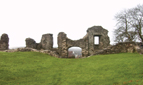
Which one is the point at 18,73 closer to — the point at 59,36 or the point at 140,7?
the point at 59,36

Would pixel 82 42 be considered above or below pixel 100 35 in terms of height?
below

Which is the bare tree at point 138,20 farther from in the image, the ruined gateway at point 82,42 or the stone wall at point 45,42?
the stone wall at point 45,42

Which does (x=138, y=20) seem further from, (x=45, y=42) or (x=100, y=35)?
(x=45, y=42)

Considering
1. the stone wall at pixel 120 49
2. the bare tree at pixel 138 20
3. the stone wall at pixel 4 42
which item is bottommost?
the stone wall at pixel 120 49

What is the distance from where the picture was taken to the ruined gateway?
19422 mm

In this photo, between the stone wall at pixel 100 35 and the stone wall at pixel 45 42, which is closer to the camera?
the stone wall at pixel 100 35

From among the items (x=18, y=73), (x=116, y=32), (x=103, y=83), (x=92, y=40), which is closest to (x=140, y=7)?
(x=116, y=32)

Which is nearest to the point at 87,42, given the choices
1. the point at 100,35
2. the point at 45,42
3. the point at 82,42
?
the point at 82,42

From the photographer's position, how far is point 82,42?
19.7 meters

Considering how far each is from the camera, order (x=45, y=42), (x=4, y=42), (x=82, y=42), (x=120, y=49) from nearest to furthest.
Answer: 1. (x=120, y=49)
2. (x=82, y=42)
3. (x=4, y=42)
4. (x=45, y=42)

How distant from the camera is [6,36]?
20000 mm

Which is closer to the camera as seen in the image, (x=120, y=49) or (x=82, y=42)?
(x=120, y=49)

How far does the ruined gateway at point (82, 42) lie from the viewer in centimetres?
1942

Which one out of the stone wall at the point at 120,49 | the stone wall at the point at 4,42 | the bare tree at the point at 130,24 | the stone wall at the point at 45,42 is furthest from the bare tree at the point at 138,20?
the stone wall at the point at 4,42
